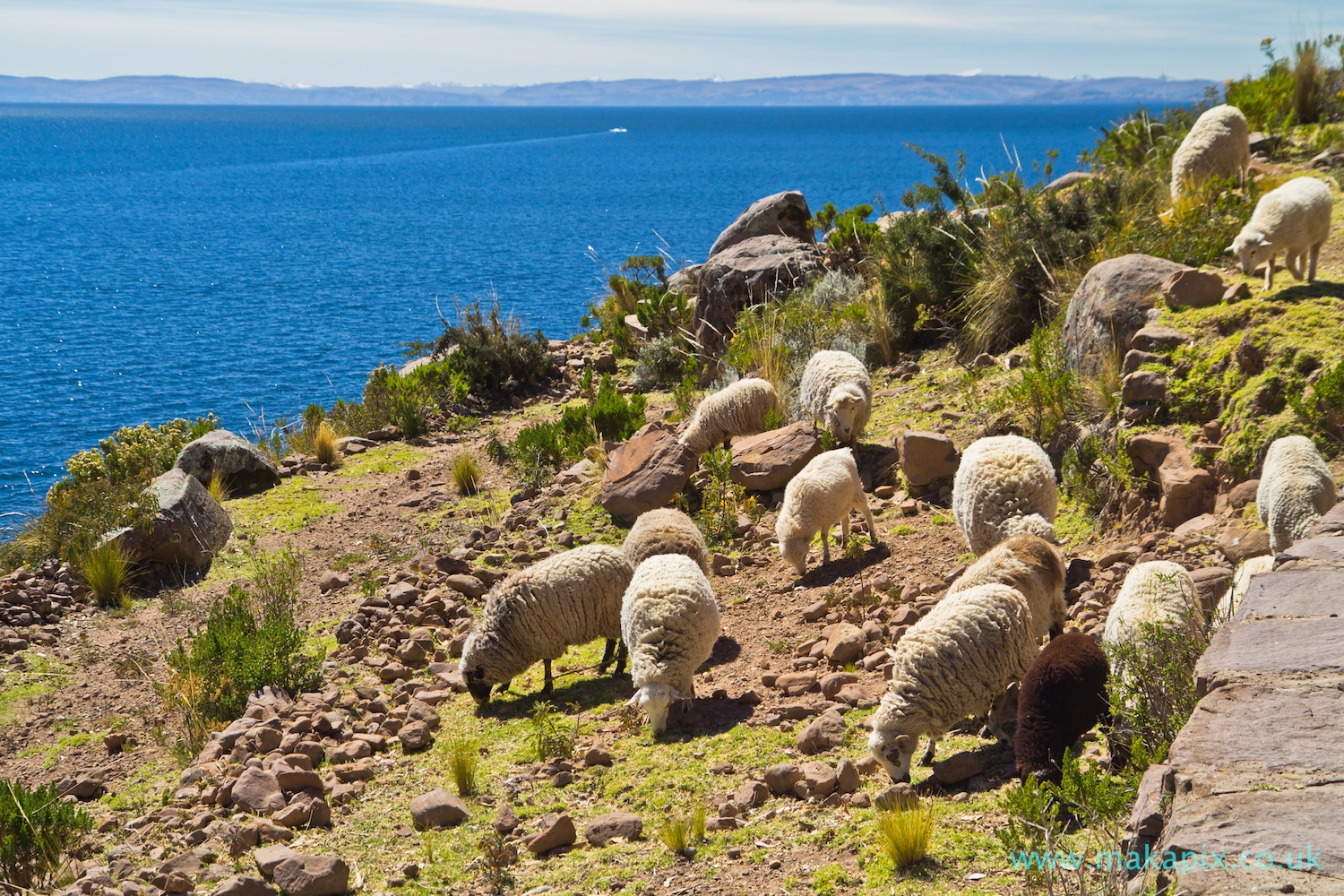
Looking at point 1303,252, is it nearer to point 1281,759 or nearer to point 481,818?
point 1281,759

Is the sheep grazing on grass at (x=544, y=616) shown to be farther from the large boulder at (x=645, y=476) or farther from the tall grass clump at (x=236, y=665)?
the large boulder at (x=645, y=476)

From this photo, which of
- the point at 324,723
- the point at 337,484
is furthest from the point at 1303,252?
the point at 337,484

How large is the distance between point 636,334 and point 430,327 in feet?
53.7

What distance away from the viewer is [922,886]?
14.7 feet

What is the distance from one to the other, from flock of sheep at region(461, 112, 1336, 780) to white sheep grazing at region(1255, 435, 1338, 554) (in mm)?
12

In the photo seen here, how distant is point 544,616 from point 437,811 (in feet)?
7.46

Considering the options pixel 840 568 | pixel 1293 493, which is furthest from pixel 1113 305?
pixel 1293 493

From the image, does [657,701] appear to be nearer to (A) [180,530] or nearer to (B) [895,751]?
(B) [895,751]

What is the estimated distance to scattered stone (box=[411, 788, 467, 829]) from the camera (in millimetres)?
6188

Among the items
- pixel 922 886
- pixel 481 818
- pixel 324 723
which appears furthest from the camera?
Answer: pixel 324 723

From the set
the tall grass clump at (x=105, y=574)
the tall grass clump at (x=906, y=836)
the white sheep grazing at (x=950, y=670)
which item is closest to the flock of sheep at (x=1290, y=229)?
the white sheep grazing at (x=950, y=670)

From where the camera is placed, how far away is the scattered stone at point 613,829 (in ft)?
18.8

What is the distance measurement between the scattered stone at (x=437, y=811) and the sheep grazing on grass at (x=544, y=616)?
1965 millimetres

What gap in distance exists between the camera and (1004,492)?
7.97 m
